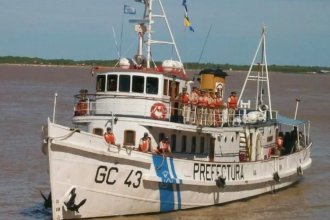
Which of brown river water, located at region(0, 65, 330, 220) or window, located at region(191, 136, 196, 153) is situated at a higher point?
window, located at region(191, 136, 196, 153)

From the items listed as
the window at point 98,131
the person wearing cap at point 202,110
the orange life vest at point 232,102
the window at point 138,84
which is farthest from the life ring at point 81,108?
the orange life vest at point 232,102

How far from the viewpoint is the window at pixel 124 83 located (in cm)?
2264

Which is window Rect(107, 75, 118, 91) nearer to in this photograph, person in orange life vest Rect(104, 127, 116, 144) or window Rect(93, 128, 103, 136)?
window Rect(93, 128, 103, 136)

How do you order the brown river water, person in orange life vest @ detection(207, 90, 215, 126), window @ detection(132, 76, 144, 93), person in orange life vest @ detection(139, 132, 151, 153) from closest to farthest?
person in orange life vest @ detection(139, 132, 151, 153), window @ detection(132, 76, 144, 93), the brown river water, person in orange life vest @ detection(207, 90, 215, 126)

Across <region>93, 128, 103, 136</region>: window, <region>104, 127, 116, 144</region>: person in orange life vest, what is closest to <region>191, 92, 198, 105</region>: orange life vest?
<region>93, 128, 103, 136</region>: window

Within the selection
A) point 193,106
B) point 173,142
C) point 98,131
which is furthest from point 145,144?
point 193,106

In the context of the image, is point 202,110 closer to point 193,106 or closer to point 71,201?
point 193,106

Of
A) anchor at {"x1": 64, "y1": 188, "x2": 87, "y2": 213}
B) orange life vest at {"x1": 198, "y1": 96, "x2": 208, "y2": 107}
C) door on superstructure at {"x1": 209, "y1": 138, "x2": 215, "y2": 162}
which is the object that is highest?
orange life vest at {"x1": 198, "y1": 96, "x2": 208, "y2": 107}

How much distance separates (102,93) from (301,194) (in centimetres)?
841

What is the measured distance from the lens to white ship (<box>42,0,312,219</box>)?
20172mm

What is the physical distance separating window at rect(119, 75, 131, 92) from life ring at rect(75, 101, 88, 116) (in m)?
1.09

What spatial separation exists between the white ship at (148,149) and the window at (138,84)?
3 cm

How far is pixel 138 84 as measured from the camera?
2262cm

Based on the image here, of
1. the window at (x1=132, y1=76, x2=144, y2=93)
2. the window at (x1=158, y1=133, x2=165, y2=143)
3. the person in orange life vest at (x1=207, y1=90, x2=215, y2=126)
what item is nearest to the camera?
the window at (x1=132, y1=76, x2=144, y2=93)
